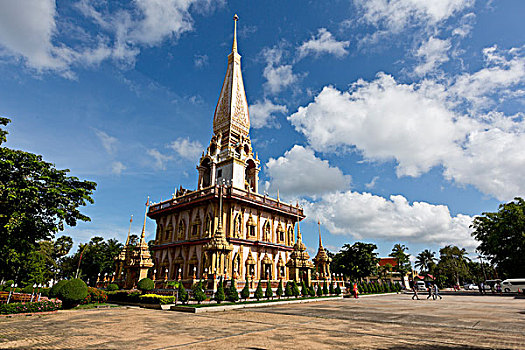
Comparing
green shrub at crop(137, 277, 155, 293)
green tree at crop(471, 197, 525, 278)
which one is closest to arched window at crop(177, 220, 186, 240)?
green shrub at crop(137, 277, 155, 293)

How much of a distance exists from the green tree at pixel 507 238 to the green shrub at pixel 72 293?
170ft

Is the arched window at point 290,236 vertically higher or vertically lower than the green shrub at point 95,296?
higher

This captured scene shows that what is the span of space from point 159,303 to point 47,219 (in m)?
11.0

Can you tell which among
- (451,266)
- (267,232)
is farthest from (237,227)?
(451,266)

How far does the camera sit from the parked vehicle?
4173cm

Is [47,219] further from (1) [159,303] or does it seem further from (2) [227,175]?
(2) [227,175]

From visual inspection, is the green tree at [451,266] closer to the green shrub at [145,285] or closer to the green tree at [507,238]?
the green tree at [507,238]

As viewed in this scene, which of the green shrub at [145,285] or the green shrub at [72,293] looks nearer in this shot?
the green shrub at [72,293]

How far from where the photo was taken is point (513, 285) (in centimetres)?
4294

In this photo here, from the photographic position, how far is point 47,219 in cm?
2233

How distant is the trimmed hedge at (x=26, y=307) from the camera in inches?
604

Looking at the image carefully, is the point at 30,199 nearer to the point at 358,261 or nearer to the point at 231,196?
the point at 231,196

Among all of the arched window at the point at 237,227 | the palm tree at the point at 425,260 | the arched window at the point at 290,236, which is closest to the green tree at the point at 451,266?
the palm tree at the point at 425,260

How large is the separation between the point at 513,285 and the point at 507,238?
22.1 ft
